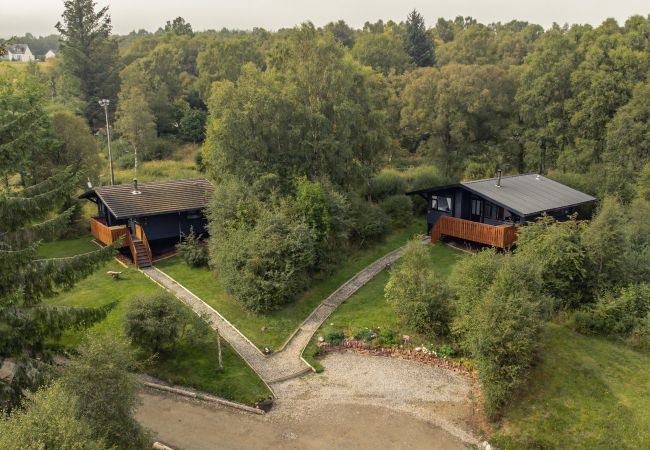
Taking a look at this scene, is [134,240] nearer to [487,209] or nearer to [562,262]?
[487,209]

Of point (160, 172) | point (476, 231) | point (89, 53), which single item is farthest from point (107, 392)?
point (89, 53)

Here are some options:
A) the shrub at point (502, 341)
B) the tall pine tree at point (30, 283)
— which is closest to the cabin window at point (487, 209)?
the shrub at point (502, 341)

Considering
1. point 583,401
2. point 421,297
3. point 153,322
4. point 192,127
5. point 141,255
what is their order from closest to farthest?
point 583,401 → point 153,322 → point 421,297 → point 141,255 → point 192,127

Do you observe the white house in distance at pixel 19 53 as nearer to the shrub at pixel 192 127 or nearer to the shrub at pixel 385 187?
the shrub at pixel 192 127

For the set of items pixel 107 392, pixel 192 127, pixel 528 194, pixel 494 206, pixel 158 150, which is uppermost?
pixel 192 127

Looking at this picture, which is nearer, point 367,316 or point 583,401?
point 583,401

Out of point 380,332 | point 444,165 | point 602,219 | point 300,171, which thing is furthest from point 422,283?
point 444,165
